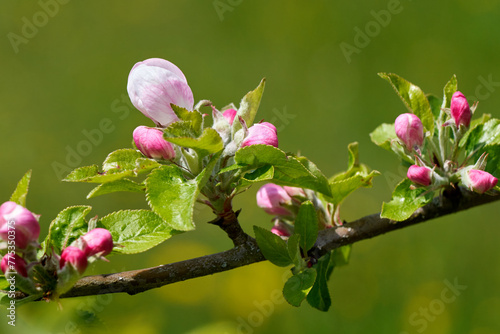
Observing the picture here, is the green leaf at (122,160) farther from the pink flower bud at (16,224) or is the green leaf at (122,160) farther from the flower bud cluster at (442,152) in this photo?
the flower bud cluster at (442,152)

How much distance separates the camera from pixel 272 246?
109cm

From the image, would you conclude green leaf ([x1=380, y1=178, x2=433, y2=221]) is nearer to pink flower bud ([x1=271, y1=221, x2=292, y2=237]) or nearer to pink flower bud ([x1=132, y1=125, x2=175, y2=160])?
pink flower bud ([x1=271, y1=221, x2=292, y2=237])

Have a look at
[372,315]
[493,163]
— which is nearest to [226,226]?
[493,163]

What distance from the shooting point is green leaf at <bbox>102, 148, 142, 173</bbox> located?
1.04m

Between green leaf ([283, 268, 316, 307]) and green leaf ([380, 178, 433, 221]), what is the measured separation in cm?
18

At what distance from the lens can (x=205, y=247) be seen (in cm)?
319

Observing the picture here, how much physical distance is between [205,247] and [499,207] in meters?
1.57

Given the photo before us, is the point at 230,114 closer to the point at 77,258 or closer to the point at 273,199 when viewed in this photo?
the point at 273,199

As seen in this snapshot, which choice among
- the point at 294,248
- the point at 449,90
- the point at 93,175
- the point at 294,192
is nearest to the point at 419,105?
the point at 449,90

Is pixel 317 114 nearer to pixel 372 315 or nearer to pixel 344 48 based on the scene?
pixel 344 48

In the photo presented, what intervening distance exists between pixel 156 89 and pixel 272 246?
1.15 feet

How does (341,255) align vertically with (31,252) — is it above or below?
below

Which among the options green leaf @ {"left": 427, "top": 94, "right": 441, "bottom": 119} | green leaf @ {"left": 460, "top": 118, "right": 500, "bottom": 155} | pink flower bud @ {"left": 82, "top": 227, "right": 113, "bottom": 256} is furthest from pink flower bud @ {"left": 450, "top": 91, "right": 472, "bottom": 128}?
pink flower bud @ {"left": 82, "top": 227, "right": 113, "bottom": 256}

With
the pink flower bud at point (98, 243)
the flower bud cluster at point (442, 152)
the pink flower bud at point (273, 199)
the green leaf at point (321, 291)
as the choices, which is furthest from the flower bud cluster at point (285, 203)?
the pink flower bud at point (98, 243)
